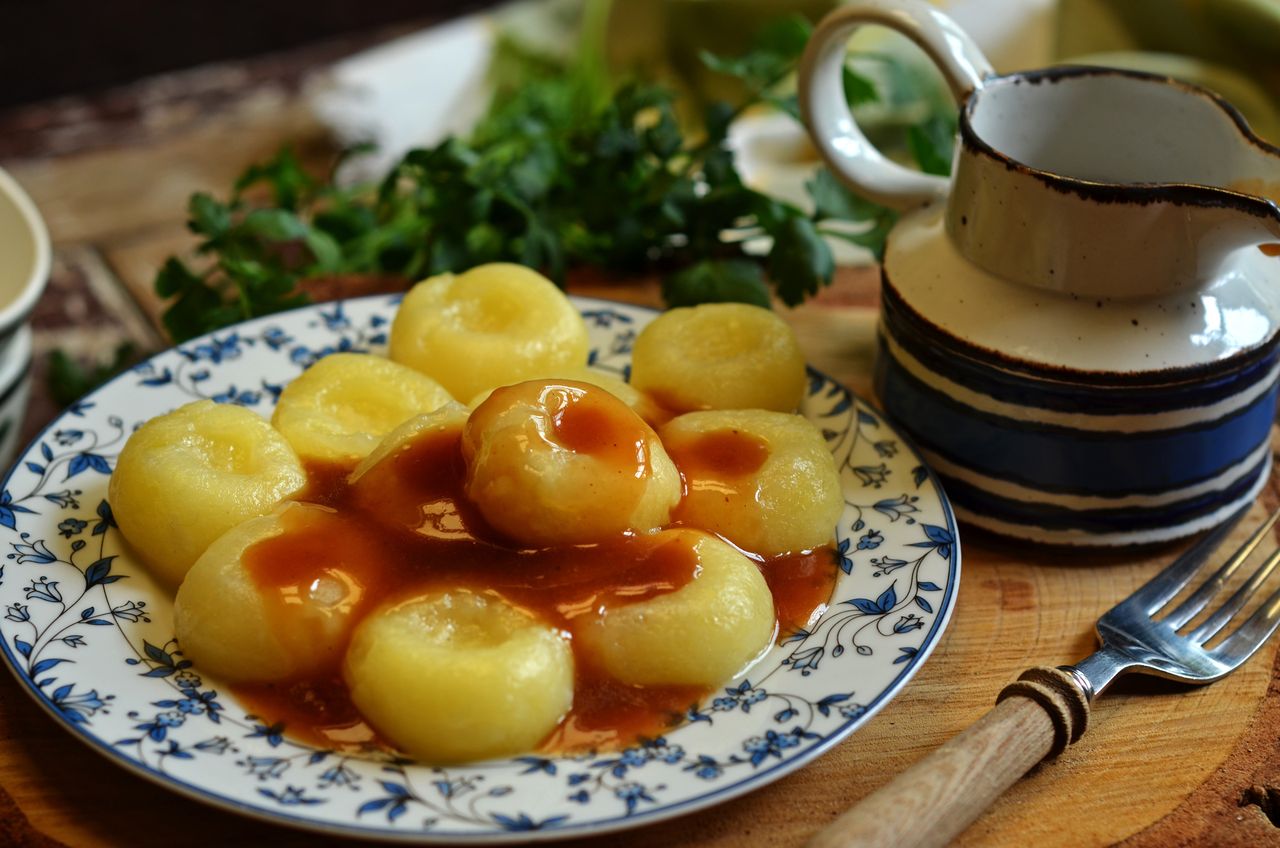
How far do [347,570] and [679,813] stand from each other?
0.58 metres

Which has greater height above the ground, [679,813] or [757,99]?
[757,99]

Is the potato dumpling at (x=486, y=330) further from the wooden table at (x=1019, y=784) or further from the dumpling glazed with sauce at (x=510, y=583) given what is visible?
the wooden table at (x=1019, y=784)

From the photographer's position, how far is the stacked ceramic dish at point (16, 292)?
95.9 inches

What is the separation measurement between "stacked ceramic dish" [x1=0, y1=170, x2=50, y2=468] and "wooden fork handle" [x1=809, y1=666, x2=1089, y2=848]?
1806 millimetres

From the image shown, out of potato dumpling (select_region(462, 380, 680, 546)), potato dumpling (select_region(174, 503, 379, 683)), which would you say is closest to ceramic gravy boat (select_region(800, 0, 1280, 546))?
potato dumpling (select_region(462, 380, 680, 546))

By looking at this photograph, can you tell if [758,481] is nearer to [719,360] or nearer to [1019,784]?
[719,360]

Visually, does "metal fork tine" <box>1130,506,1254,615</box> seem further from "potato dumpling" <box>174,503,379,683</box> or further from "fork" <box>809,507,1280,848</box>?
"potato dumpling" <box>174,503,379,683</box>

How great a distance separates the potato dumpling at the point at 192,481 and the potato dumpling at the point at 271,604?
0.36 ft

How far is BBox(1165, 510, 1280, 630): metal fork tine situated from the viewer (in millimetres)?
2012

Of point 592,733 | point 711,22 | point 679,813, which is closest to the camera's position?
point 679,813

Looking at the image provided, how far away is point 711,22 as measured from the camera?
3.92 metres

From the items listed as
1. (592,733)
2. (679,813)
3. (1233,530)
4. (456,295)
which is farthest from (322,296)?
(1233,530)

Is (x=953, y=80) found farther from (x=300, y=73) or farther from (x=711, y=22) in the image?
(x=300, y=73)

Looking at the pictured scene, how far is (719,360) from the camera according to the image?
2283 mm
